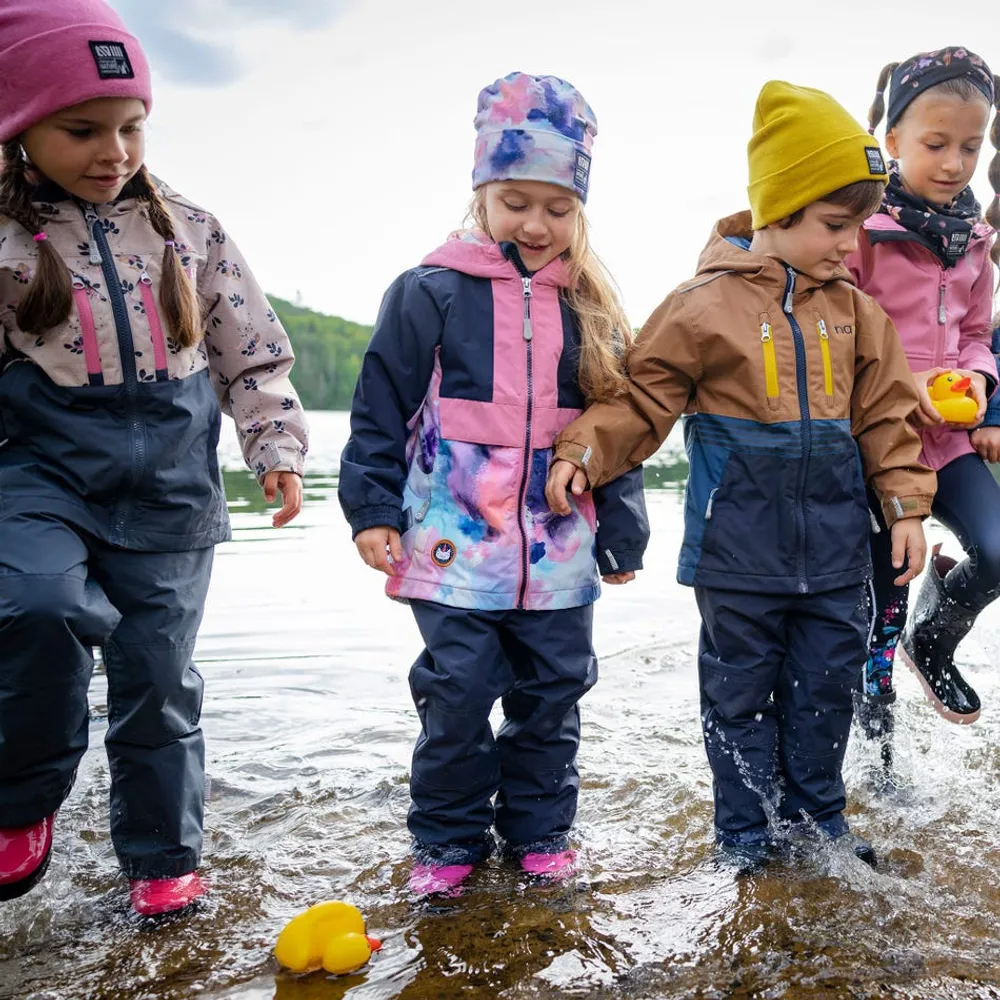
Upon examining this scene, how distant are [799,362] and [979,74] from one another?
1.28 meters

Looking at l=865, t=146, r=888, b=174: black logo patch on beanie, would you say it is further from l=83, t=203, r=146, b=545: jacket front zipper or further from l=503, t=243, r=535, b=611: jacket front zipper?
l=83, t=203, r=146, b=545: jacket front zipper

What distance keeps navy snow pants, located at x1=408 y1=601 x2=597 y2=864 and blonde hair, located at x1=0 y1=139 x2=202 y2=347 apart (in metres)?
0.97

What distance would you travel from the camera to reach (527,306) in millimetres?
3164

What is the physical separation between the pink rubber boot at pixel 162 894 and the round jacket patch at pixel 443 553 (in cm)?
105

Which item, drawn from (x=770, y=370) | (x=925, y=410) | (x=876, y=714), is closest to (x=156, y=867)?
(x=770, y=370)

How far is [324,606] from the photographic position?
7031 mm

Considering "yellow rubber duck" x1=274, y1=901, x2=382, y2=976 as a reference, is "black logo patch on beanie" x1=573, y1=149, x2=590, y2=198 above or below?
above

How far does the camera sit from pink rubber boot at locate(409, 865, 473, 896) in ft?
9.84

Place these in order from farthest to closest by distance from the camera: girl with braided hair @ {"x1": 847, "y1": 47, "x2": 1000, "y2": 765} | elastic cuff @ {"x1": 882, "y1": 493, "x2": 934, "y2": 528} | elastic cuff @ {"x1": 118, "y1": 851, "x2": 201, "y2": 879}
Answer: girl with braided hair @ {"x1": 847, "y1": 47, "x2": 1000, "y2": 765} < elastic cuff @ {"x1": 882, "y1": 493, "x2": 934, "y2": 528} < elastic cuff @ {"x1": 118, "y1": 851, "x2": 201, "y2": 879}

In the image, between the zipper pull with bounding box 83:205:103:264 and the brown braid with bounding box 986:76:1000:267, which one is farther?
the brown braid with bounding box 986:76:1000:267

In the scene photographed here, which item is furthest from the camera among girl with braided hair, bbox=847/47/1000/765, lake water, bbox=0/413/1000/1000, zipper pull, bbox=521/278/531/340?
girl with braided hair, bbox=847/47/1000/765

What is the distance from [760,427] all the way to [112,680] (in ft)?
6.09

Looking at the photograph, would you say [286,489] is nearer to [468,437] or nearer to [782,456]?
[468,437]

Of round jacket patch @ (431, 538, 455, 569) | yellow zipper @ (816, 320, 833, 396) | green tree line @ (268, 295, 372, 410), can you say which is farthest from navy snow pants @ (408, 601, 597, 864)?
green tree line @ (268, 295, 372, 410)
